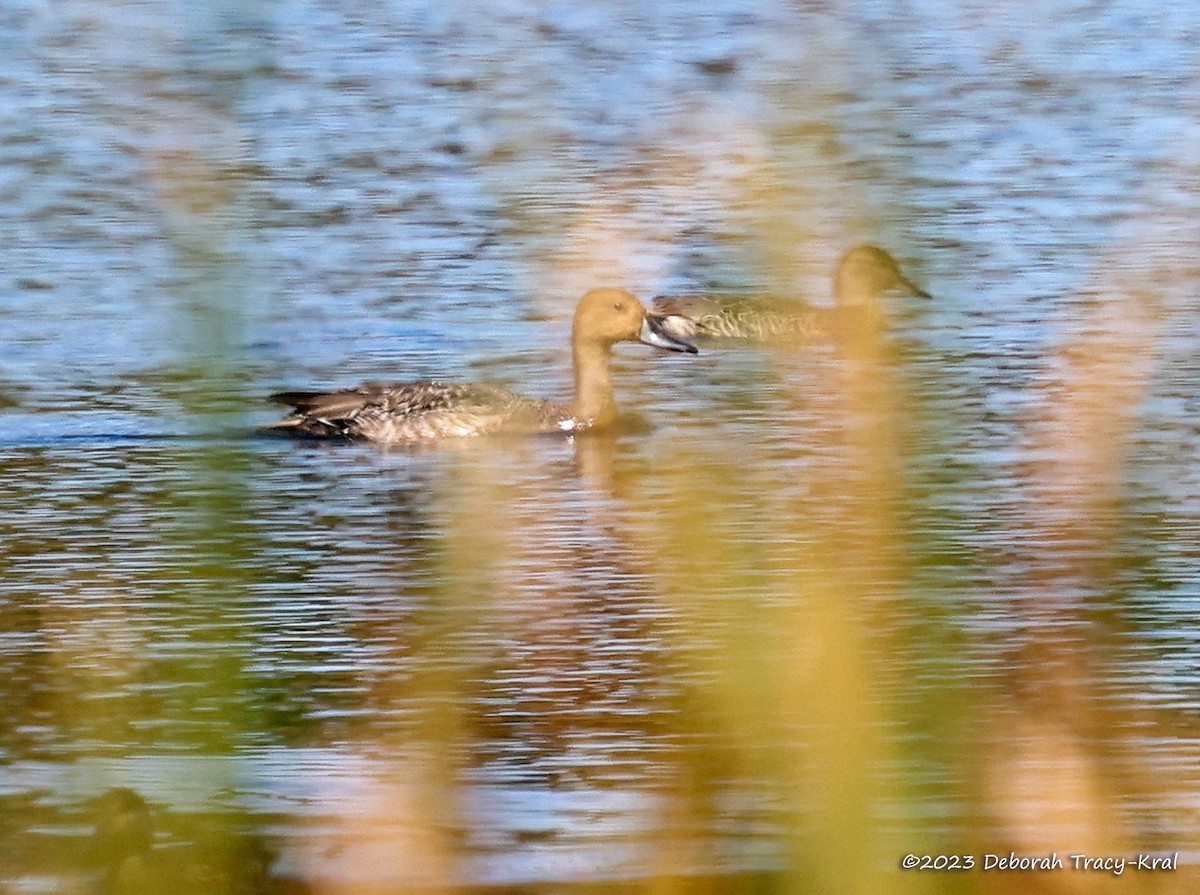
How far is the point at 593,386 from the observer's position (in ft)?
31.6

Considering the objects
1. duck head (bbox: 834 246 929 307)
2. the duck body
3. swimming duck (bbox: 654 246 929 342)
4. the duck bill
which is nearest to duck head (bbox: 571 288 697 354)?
the duck bill

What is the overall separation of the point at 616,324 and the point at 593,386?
0.59m

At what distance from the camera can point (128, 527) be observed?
→ 23.7 feet

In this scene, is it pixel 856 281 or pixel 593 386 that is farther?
pixel 593 386

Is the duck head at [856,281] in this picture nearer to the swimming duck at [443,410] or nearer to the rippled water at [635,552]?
the rippled water at [635,552]

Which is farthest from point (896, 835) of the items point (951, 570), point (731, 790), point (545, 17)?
point (545, 17)

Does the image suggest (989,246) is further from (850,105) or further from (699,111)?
→ (850,105)

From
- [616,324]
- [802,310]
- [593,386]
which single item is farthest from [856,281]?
[802,310]

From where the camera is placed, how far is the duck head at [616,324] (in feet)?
33.1

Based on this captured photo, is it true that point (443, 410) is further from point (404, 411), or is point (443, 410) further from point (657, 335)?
point (657, 335)

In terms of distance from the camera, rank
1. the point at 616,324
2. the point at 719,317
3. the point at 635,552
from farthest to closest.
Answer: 1. the point at 616,324
2. the point at 719,317
3. the point at 635,552

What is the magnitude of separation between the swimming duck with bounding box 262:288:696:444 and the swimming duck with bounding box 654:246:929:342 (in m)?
0.51

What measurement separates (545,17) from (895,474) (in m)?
0.95

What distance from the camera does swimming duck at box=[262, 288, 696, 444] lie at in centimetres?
879
